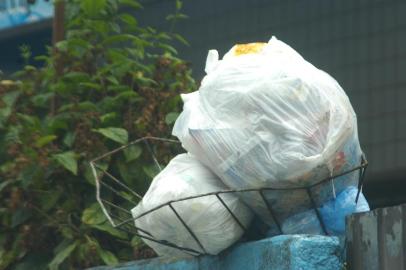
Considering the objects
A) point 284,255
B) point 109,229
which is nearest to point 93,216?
point 109,229

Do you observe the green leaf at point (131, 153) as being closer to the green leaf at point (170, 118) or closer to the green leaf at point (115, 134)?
the green leaf at point (115, 134)

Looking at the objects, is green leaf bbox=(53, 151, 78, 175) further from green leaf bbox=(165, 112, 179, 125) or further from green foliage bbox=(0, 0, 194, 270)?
green leaf bbox=(165, 112, 179, 125)

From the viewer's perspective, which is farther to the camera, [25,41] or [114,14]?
A: [25,41]

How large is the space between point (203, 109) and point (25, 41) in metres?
9.90

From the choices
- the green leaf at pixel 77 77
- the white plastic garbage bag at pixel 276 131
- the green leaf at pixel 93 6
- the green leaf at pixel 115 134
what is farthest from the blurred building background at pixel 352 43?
the white plastic garbage bag at pixel 276 131

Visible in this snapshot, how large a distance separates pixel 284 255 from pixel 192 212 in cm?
35

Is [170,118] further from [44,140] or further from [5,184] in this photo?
[5,184]

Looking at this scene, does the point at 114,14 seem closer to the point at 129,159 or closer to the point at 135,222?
the point at 129,159

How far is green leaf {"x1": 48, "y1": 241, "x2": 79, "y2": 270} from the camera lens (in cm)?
474

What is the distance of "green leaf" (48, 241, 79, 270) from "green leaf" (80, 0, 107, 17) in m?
1.26

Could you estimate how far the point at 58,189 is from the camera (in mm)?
5031

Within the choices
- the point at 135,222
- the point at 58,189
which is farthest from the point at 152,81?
the point at 135,222

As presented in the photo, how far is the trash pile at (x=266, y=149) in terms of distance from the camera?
3.38 meters

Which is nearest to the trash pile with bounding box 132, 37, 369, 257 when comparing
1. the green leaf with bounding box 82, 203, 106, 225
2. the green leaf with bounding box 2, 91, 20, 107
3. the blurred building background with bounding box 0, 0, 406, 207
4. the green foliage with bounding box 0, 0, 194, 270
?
the green foliage with bounding box 0, 0, 194, 270
